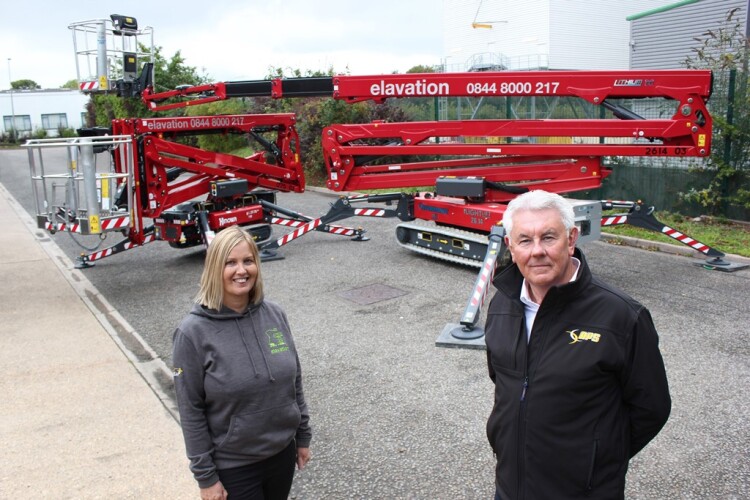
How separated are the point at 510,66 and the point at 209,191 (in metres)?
29.2

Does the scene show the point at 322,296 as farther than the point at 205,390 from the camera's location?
Yes

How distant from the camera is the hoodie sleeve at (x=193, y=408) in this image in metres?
2.84

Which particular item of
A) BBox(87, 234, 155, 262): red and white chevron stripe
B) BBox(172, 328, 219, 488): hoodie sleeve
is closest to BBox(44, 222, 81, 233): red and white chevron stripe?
BBox(87, 234, 155, 262): red and white chevron stripe

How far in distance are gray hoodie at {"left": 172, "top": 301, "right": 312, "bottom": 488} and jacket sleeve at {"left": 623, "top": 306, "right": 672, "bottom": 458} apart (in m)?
1.44

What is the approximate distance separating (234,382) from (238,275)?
46 centimetres

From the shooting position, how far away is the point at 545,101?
1633cm

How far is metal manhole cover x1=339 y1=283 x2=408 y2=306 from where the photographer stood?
8367mm

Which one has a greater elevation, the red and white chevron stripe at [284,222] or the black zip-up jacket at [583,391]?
the black zip-up jacket at [583,391]

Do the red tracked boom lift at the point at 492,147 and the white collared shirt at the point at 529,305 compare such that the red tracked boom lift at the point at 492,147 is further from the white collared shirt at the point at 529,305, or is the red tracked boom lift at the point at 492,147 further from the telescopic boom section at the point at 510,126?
the white collared shirt at the point at 529,305

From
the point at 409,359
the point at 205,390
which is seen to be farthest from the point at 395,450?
the point at 205,390

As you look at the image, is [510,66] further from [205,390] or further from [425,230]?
[205,390]

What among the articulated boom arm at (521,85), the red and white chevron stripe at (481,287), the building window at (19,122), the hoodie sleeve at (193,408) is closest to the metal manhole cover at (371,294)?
the red and white chevron stripe at (481,287)

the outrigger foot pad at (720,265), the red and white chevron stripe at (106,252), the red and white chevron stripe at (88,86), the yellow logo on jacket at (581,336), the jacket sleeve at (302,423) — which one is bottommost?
the outrigger foot pad at (720,265)

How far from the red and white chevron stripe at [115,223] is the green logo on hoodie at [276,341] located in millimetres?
6544
